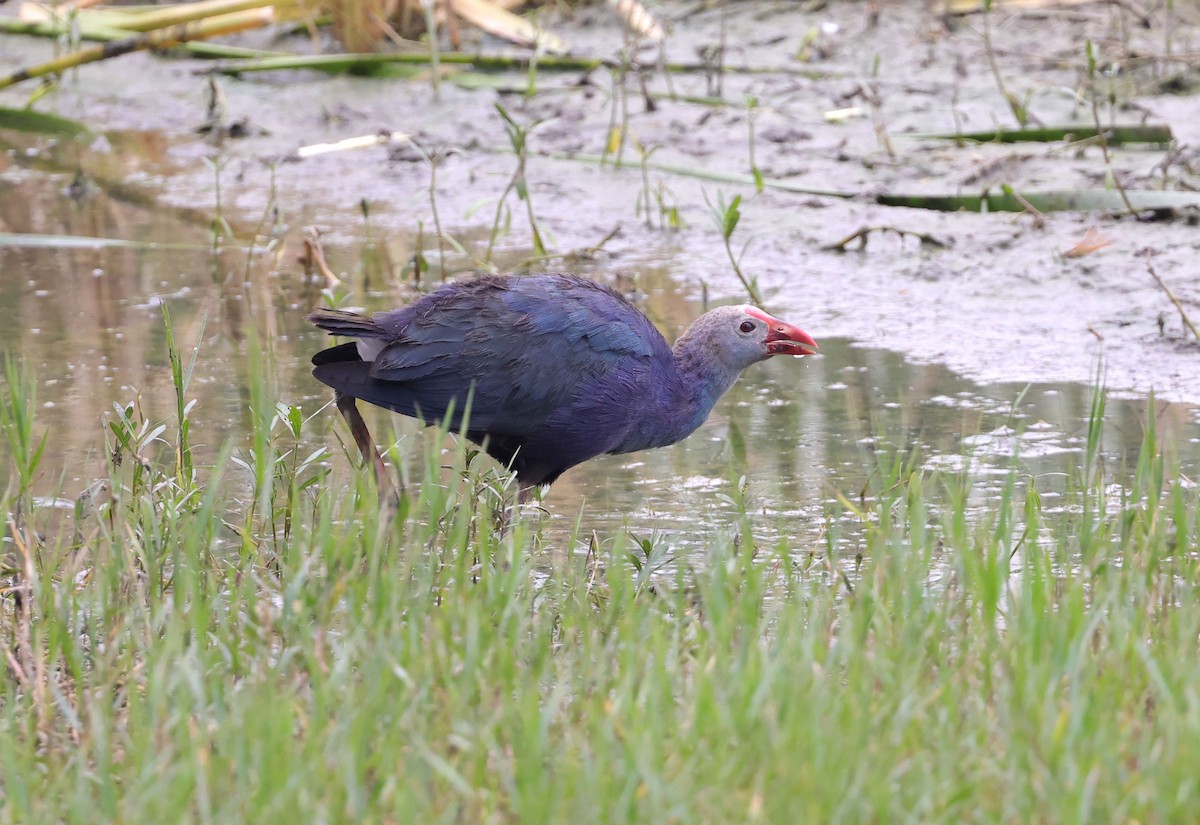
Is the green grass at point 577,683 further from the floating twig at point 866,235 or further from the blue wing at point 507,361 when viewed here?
the floating twig at point 866,235

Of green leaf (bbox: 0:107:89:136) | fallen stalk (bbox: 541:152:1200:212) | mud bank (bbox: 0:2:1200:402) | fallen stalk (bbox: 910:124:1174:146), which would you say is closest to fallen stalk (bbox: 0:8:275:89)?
green leaf (bbox: 0:107:89:136)

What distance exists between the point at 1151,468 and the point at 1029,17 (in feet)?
21.0

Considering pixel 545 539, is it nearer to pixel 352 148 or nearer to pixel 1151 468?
pixel 1151 468

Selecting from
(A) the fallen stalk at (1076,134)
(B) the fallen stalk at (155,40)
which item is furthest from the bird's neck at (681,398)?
(B) the fallen stalk at (155,40)

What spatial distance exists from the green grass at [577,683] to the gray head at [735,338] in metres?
0.87

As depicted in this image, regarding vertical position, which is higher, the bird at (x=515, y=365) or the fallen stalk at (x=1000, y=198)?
the fallen stalk at (x=1000, y=198)

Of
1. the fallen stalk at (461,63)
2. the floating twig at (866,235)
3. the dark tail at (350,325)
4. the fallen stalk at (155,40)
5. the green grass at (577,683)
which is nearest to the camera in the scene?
the green grass at (577,683)

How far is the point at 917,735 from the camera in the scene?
242 cm

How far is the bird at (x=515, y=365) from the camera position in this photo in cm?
388

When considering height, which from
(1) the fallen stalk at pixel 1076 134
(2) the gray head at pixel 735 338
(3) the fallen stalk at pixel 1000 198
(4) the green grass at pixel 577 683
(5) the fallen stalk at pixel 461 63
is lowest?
(4) the green grass at pixel 577 683

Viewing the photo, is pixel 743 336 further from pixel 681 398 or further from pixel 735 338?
pixel 681 398

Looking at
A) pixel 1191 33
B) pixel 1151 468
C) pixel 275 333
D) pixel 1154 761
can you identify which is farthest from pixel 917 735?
pixel 1191 33

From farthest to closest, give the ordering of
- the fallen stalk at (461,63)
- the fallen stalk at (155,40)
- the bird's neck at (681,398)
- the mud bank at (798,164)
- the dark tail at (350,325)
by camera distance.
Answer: the fallen stalk at (461,63), the fallen stalk at (155,40), the mud bank at (798,164), the bird's neck at (681,398), the dark tail at (350,325)

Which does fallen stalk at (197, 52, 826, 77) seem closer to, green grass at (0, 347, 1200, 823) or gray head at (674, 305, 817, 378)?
gray head at (674, 305, 817, 378)
